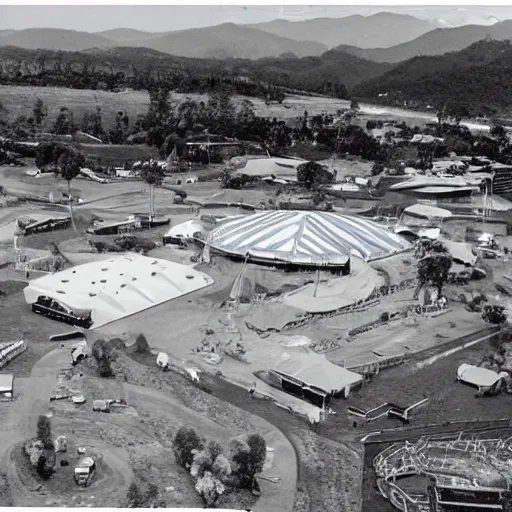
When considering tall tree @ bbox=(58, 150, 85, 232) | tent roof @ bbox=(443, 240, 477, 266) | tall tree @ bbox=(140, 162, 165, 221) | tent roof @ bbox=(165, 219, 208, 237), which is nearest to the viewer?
tent roof @ bbox=(443, 240, 477, 266)

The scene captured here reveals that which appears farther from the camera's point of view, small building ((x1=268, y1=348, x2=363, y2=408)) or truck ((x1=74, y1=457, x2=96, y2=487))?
small building ((x1=268, y1=348, x2=363, y2=408))

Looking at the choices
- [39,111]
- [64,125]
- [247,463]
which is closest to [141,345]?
[247,463]

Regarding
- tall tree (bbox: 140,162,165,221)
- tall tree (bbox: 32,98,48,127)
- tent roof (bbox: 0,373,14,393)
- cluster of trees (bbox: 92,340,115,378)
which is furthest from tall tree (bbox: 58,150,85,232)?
tall tree (bbox: 32,98,48,127)

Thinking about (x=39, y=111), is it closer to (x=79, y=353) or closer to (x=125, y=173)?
(x=125, y=173)

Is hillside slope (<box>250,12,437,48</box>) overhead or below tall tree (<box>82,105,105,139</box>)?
overhead

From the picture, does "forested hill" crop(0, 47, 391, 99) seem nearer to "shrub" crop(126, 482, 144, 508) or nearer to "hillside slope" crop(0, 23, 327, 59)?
"hillside slope" crop(0, 23, 327, 59)

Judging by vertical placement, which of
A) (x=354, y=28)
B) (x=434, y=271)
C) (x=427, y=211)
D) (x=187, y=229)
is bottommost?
(x=187, y=229)
